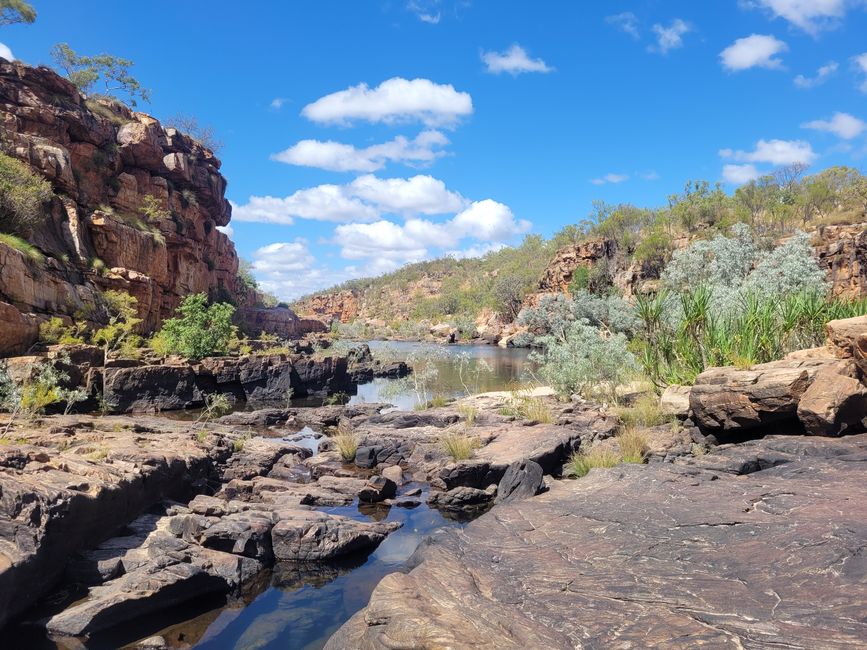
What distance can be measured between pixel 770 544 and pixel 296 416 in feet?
59.3

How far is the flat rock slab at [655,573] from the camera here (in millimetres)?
4098

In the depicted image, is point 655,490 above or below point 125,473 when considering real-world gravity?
below

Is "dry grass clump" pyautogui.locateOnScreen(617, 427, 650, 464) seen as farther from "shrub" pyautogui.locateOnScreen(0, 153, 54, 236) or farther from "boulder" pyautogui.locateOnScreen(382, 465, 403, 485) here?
"shrub" pyautogui.locateOnScreen(0, 153, 54, 236)

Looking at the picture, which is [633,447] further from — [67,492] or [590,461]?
[67,492]

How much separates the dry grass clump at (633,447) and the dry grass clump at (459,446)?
3.35m

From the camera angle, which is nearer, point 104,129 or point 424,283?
point 104,129

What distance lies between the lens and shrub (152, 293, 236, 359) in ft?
89.6

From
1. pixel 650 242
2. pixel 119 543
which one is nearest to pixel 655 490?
pixel 119 543

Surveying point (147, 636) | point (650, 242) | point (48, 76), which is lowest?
point (147, 636)

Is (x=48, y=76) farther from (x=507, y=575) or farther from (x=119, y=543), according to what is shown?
(x=507, y=575)

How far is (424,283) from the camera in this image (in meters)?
128

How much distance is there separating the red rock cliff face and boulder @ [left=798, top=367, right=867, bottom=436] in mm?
22543

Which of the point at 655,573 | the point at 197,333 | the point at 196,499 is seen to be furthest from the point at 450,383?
the point at 655,573

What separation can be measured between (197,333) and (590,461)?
73.3 ft
